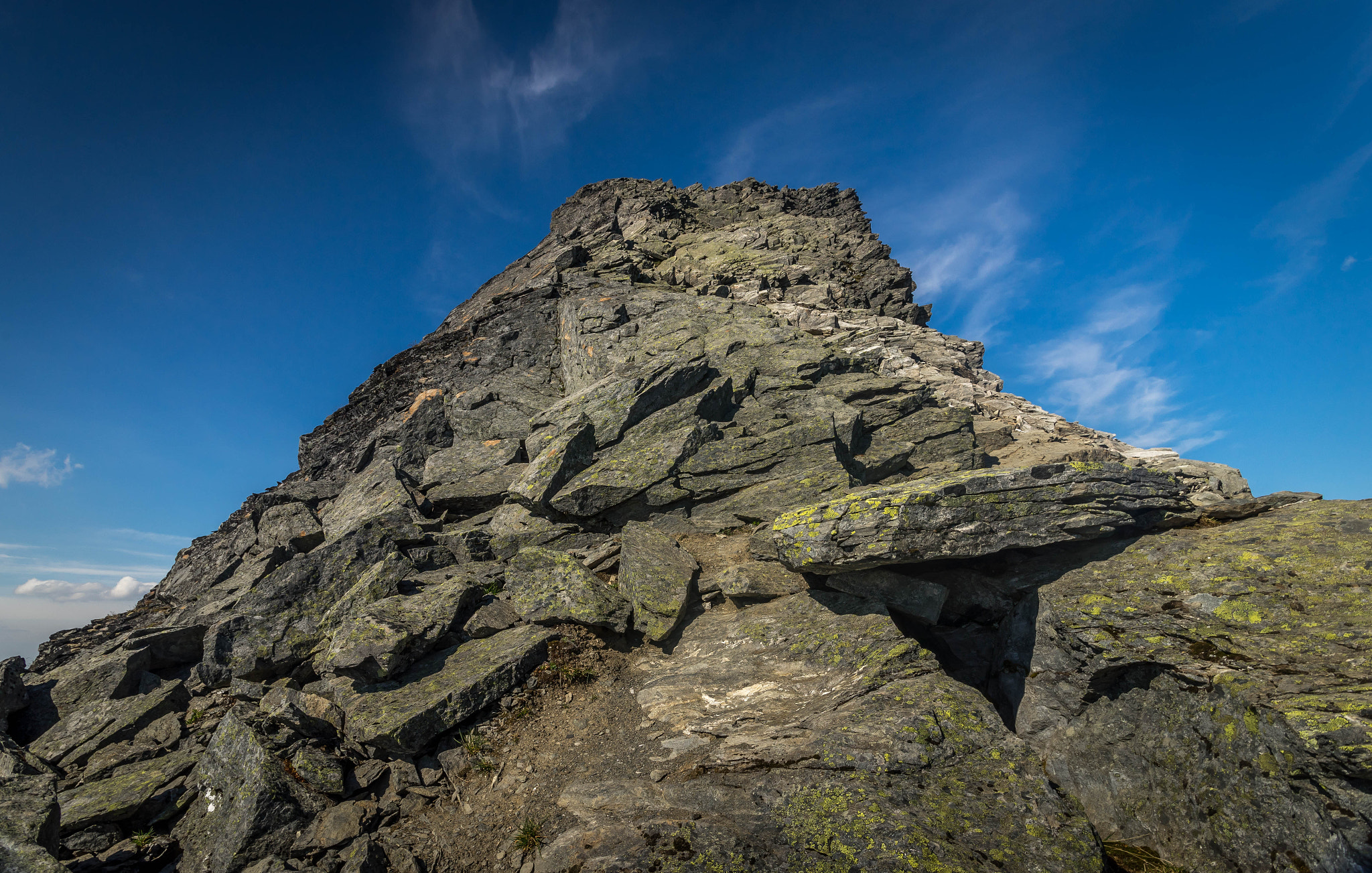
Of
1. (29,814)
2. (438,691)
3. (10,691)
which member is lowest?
(29,814)

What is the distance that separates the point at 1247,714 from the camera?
28.6 feet

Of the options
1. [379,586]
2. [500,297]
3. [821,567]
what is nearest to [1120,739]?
[821,567]

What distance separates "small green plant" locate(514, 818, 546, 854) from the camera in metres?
9.14

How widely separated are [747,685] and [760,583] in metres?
2.82

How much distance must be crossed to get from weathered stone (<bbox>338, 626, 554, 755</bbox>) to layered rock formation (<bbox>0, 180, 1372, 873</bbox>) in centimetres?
7

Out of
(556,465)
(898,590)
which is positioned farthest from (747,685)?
(556,465)

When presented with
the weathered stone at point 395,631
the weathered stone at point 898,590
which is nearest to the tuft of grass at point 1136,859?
→ the weathered stone at point 898,590

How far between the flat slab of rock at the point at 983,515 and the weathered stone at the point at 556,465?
9.87 meters

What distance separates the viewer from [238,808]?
33.7 ft

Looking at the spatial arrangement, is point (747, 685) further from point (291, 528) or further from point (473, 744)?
point (291, 528)

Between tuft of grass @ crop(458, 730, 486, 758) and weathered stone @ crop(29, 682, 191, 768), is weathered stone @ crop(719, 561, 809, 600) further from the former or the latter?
weathered stone @ crop(29, 682, 191, 768)

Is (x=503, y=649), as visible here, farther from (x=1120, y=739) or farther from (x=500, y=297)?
(x=500, y=297)

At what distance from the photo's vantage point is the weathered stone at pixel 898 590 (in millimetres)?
13031

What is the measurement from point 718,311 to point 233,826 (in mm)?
30642
